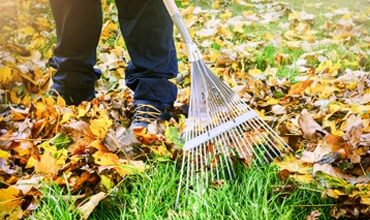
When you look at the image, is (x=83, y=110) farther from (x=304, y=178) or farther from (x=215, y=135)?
(x=304, y=178)

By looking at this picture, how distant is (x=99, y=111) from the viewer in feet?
6.61

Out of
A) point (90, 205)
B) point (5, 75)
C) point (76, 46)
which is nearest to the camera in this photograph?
point (90, 205)

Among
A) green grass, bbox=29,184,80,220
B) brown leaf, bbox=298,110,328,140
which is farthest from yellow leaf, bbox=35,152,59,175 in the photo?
brown leaf, bbox=298,110,328,140

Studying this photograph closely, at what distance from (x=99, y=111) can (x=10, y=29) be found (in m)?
1.65

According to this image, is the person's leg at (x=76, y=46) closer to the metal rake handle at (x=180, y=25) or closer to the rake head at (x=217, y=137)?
the metal rake handle at (x=180, y=25)

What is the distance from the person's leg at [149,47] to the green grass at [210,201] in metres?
0.59

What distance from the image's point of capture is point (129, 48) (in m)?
2.06

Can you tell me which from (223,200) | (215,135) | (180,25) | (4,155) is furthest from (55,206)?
(180,25)

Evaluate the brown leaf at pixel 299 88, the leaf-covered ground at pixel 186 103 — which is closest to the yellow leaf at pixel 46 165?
the leaf-covered ground at pixel 186 103

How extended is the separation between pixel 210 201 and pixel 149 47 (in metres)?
0.89

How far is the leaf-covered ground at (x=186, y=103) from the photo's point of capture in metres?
1.41

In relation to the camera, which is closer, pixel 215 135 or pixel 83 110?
pixel 215 135

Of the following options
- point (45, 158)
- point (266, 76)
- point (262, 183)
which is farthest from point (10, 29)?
point (262, 183)

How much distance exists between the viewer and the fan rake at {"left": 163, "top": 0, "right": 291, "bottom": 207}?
4.92ft
